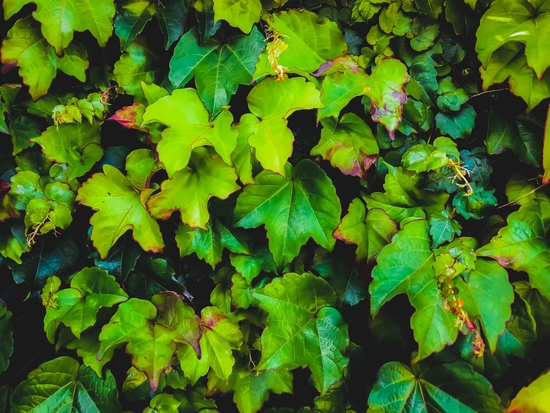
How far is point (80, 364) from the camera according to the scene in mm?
1097

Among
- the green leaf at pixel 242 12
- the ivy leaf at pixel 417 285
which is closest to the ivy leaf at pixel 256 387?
the ivy leaf at pixel 417 285

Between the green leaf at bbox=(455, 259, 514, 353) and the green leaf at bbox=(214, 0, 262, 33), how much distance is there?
2.37 feet

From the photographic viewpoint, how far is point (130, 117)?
39.6 inches

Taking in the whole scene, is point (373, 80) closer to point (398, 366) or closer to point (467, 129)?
point (467, 129)

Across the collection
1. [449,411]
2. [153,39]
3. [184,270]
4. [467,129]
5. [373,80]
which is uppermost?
[153,39]

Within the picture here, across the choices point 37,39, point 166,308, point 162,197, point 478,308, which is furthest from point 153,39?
point 478,308

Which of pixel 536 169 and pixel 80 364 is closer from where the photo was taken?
pixel 536 169

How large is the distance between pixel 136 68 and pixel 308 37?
0.44 metres

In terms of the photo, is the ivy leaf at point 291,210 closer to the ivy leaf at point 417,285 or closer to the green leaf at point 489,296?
the ivy leaf at point 417,285

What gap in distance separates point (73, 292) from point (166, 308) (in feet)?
0.81

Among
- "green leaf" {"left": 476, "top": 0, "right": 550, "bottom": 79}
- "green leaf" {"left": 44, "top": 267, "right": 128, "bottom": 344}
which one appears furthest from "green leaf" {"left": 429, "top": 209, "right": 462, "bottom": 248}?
"green leaf" {"left": 44, "top": 267, "right": 128, "bottom": 344}

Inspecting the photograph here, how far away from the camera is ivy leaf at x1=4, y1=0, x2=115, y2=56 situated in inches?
38.2

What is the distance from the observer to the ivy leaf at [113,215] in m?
0.99

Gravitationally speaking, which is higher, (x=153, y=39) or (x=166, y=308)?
(x=153, y=39)
